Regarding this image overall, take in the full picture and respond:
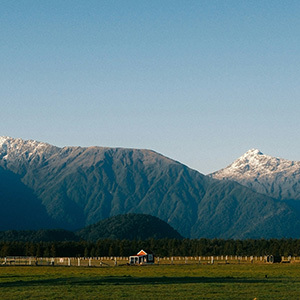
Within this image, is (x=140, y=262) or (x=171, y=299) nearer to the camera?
(x=171, y=299)

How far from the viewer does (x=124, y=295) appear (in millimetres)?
50219

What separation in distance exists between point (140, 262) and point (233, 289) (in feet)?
344

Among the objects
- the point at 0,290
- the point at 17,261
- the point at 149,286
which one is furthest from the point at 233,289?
the point at 17,261

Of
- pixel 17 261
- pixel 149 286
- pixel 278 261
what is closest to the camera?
pixel 149 286

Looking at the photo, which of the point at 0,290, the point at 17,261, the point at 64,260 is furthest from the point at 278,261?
the point at 0,290

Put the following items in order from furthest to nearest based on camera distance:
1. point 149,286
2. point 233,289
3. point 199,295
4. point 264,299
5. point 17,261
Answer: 1. point 17,261
2. point 149,286
3. point 233,289
4. point 199,295
5. point 264,299

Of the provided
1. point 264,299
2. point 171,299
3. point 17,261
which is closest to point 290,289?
point 264,299

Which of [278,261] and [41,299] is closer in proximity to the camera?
[41,299]

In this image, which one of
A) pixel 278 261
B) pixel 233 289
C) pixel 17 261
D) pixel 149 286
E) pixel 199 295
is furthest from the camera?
pixel 278 261

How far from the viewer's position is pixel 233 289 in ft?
182

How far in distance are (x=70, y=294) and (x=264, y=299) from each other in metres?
15.5

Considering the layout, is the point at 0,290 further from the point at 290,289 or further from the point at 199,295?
the point at 290,289

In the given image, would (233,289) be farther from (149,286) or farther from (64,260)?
(64,260)

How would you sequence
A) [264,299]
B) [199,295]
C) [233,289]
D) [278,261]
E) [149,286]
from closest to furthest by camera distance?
[264,299] → [199,295] → [233,289] → [149,286] → [278,261]
